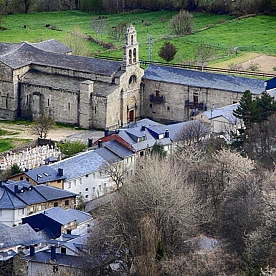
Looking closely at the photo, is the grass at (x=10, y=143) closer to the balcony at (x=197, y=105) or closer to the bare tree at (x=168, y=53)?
the balcony at (x=197, y=105)

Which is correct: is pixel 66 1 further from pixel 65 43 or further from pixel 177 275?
pixel 177 275

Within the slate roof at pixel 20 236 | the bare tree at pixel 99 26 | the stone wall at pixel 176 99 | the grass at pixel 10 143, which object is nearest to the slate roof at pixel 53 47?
the stone wall at pixel 176 99

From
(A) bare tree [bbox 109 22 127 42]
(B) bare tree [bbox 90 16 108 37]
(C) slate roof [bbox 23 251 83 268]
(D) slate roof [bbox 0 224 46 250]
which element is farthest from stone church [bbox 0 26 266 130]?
(C) slate roof [bbox 23 251 83 268]

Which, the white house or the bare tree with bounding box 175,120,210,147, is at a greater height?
the bare tree with bounding box 175,120,210,147

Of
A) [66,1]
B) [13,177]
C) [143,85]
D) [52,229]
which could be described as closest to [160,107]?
[143,85]

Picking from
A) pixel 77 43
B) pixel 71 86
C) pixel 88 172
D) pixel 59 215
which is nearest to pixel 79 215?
pixel 59 215

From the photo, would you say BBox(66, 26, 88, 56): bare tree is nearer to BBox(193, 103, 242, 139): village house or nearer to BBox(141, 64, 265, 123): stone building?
BBox(141, 64, 265, 123): stone building

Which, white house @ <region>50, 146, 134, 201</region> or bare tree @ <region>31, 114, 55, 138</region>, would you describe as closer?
white house @ <region>50, 146, 134, 201</region>
